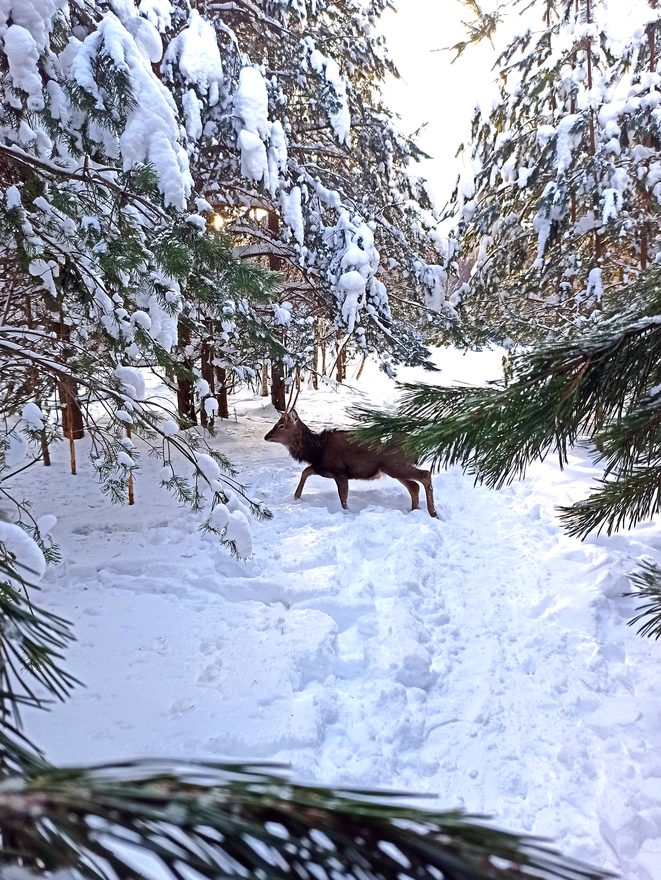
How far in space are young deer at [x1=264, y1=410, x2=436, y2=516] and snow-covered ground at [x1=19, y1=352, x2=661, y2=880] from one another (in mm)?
670

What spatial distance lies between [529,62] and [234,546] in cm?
962

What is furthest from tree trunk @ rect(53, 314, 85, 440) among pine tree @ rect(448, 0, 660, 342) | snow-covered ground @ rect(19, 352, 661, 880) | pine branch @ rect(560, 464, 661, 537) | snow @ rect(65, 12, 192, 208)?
pine tree @ rect(448, 0, 660, 342)

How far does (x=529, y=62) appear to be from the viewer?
8.85m

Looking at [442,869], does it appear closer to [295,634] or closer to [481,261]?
[295,634]

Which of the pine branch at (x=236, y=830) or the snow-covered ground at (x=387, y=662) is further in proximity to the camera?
the snow-covered ground at (x=387, y=662)

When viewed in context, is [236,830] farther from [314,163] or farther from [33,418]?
[314,163]

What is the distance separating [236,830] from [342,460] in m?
7.21

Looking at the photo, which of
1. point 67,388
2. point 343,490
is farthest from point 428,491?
point 67,388

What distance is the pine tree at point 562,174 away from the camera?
735cm

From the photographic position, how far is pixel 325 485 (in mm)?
8961

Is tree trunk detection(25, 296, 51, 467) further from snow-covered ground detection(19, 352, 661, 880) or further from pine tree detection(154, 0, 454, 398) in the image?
pine tree detection(154, 0, 454, 398)

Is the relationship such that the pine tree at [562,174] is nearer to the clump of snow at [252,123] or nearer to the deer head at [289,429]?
the deer head at [289,429]

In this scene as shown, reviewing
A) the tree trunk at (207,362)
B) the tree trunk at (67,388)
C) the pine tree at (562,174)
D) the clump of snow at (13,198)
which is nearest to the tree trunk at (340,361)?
the tree trunk at (207,362)

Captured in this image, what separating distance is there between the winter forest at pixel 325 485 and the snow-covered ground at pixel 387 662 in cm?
3
